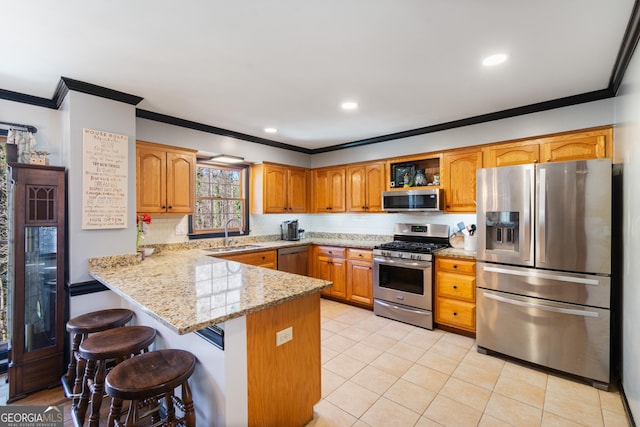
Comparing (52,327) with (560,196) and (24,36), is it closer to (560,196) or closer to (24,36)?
(24,36)

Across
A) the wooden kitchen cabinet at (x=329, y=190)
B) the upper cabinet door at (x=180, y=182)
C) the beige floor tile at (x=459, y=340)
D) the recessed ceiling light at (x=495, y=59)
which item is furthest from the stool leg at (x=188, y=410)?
the wooden kitchen cabinet at (x=329, y=190)

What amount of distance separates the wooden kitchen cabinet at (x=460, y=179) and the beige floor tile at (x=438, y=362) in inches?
66.0

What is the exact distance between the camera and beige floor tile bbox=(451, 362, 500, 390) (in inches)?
94.3

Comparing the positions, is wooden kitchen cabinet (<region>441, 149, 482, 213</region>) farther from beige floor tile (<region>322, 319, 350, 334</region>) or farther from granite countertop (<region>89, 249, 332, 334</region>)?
granite countertop (<region>89, 249, 332, 334</region>)

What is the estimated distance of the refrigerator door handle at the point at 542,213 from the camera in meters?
2.55

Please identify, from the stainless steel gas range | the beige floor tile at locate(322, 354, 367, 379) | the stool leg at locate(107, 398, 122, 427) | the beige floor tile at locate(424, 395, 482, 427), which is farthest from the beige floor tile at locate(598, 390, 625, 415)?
the stool leg at locate(107, 398, 122, 427)

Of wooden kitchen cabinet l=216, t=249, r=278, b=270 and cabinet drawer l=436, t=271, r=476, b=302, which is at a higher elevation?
wooden kitchen cabinet l=216, t=249, r=278, b=270

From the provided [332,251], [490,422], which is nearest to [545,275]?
[490,422]

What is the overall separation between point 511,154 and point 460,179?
0.58 m

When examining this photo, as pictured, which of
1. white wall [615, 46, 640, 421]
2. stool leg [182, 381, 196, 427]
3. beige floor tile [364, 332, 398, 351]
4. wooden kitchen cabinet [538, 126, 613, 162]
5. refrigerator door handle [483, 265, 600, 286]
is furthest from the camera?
beige floor tile [364, 332, 398, 351]

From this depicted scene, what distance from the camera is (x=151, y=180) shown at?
3.18 metres

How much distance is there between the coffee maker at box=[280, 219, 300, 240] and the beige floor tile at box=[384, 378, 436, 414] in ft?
9.44

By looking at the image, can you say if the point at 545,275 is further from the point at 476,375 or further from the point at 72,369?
the point at 72,369

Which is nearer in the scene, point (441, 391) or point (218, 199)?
point (441, 391)
